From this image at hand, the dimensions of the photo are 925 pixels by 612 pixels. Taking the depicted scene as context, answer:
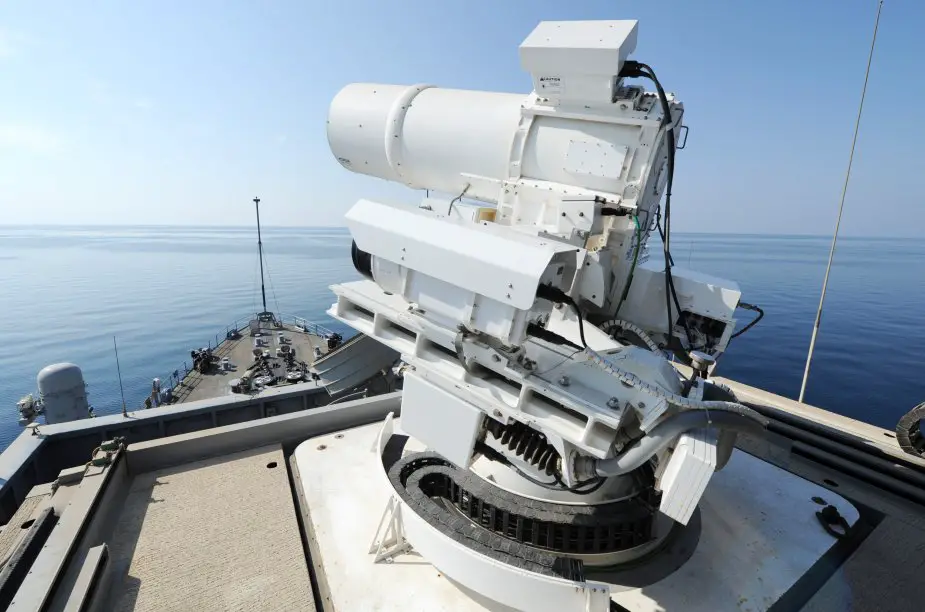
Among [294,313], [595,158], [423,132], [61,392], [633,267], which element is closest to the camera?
[595,158]

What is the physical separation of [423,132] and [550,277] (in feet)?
7.72

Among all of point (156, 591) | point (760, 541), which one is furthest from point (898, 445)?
point (156, 591)

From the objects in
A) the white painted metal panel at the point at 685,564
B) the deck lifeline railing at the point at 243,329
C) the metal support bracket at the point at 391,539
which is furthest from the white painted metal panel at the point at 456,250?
the deck lifeline railing at the point at 243,329

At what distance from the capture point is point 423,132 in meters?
4.63

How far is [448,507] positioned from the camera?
4.89 m

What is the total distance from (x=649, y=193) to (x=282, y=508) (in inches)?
205

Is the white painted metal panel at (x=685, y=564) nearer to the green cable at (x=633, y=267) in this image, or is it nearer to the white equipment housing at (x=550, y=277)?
the white equipment housing at (x=550, y=277)

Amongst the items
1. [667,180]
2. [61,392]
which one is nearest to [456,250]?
[667,180]

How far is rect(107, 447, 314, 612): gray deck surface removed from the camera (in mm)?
3939

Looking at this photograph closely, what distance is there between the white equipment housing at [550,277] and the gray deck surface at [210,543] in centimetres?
186

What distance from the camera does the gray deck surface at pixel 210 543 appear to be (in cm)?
394

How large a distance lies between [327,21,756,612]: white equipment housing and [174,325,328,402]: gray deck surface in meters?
13.0

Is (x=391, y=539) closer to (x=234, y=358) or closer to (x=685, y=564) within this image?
(x=685, y=564)

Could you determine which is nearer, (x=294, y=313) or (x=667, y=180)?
(x=667, y=180)
